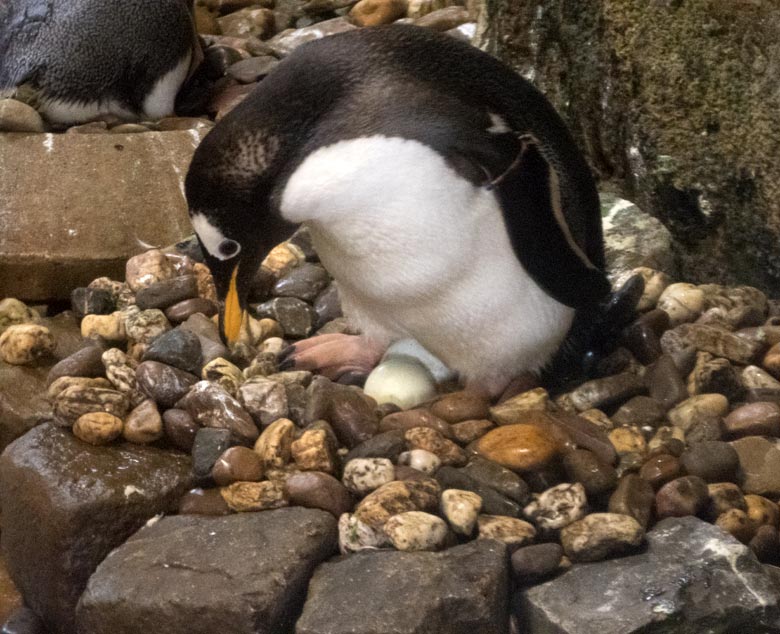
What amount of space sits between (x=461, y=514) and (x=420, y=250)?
1.29ft

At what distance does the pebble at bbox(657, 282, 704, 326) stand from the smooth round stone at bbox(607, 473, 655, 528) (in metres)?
0.53

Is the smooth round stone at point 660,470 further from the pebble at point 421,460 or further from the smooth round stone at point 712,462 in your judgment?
the pebble at point 421,460

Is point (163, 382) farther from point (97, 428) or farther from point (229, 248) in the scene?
point (229, 248)

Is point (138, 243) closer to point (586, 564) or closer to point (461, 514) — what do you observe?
point (461, 514)

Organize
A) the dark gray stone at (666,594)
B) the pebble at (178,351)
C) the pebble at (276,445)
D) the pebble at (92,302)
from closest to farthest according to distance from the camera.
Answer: the dark gray stone at (666,594) < the pebble at (276,445) < the pebble at (178,351) < the pebble at (92,302)

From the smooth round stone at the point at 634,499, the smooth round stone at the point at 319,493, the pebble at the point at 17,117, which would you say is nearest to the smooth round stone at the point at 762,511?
the smooth round stone at the point at 634,499

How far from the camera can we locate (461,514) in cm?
123

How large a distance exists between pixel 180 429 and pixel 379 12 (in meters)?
2.08

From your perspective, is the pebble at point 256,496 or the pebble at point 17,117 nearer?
the pebble at point 256,496

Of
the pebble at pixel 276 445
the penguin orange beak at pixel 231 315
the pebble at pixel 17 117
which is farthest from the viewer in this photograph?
the pebble at pixel 17 117

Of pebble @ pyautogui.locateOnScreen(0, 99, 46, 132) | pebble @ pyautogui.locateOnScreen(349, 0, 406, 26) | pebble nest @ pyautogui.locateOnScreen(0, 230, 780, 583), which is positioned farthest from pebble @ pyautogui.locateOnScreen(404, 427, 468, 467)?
pebble @ pyautogui.locateOnScreen(349, 0, 406, 26)

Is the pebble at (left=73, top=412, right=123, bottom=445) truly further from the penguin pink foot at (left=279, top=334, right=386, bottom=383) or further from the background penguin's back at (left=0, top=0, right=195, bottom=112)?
the background penguin's back at (left=0, top=0, right=195, bottom=112)

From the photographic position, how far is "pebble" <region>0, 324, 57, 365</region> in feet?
5.79

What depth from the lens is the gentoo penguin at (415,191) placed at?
136 cm
